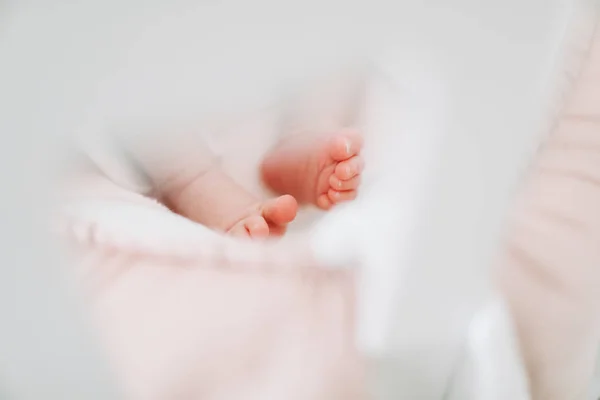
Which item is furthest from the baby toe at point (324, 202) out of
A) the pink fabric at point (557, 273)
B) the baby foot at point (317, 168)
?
the pink fabric at point (557, 273)

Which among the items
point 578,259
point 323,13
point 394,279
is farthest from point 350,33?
point 578,259

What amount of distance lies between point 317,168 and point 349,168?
4 cm

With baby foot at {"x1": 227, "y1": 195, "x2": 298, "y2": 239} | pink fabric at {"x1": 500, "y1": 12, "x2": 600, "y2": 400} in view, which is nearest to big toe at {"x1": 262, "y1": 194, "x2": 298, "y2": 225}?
baby foot at {"x1": 227, "y1": 195, "x2": 298, "y2": 239}

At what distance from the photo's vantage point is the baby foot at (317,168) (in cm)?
37

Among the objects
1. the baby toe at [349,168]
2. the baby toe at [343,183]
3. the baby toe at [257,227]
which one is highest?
the baby toe at [349,168]

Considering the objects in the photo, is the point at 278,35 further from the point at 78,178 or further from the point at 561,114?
the point at 561,114

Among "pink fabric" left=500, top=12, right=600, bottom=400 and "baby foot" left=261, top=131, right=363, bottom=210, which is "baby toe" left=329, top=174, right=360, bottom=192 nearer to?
"baby foot" left=261, top=131, right=363, bottom=210

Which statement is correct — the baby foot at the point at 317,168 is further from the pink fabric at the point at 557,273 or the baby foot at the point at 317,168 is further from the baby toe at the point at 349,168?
the pink fabric at the point at 557,273

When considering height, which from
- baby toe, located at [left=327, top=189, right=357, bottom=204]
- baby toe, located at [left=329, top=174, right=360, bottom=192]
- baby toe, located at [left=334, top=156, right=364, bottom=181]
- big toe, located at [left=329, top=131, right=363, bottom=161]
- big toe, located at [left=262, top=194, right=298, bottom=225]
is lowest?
big toe, located at [left=262, top=194, right=298, bottom=225]

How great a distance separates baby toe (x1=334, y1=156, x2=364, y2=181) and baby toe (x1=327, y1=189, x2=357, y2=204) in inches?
0.4

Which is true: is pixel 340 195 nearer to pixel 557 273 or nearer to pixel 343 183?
pixel 343 183

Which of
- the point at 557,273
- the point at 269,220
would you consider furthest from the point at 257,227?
the point at 557,273

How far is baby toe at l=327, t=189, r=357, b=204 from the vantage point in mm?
396

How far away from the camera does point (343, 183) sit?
40cm
